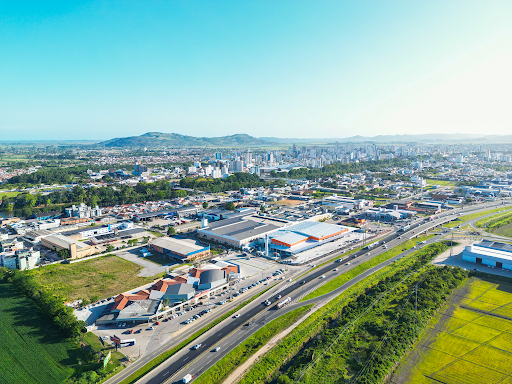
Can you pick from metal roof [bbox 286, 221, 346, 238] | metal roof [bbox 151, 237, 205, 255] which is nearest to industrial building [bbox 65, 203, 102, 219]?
metal roof [bbox 151, 237, 205, 255]

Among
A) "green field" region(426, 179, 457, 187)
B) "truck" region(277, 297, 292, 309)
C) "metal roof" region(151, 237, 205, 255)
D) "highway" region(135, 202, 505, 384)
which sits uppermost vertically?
"green field" region(426, 179, 457, 187)

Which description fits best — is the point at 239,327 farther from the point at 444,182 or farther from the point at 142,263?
the point at 444,182

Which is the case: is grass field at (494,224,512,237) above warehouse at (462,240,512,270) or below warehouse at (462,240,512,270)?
below

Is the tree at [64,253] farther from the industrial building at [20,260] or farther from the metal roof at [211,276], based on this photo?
the metal roof at [211,276]

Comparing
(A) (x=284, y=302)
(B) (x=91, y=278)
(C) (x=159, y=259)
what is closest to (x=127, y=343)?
(A) (x=284, y=302)

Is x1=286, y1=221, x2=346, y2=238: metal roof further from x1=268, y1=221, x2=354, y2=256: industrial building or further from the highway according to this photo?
the highway

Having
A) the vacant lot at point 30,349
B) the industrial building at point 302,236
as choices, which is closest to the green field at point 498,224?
the industrial building at point 302,236

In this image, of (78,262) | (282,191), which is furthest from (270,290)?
(282,191)
